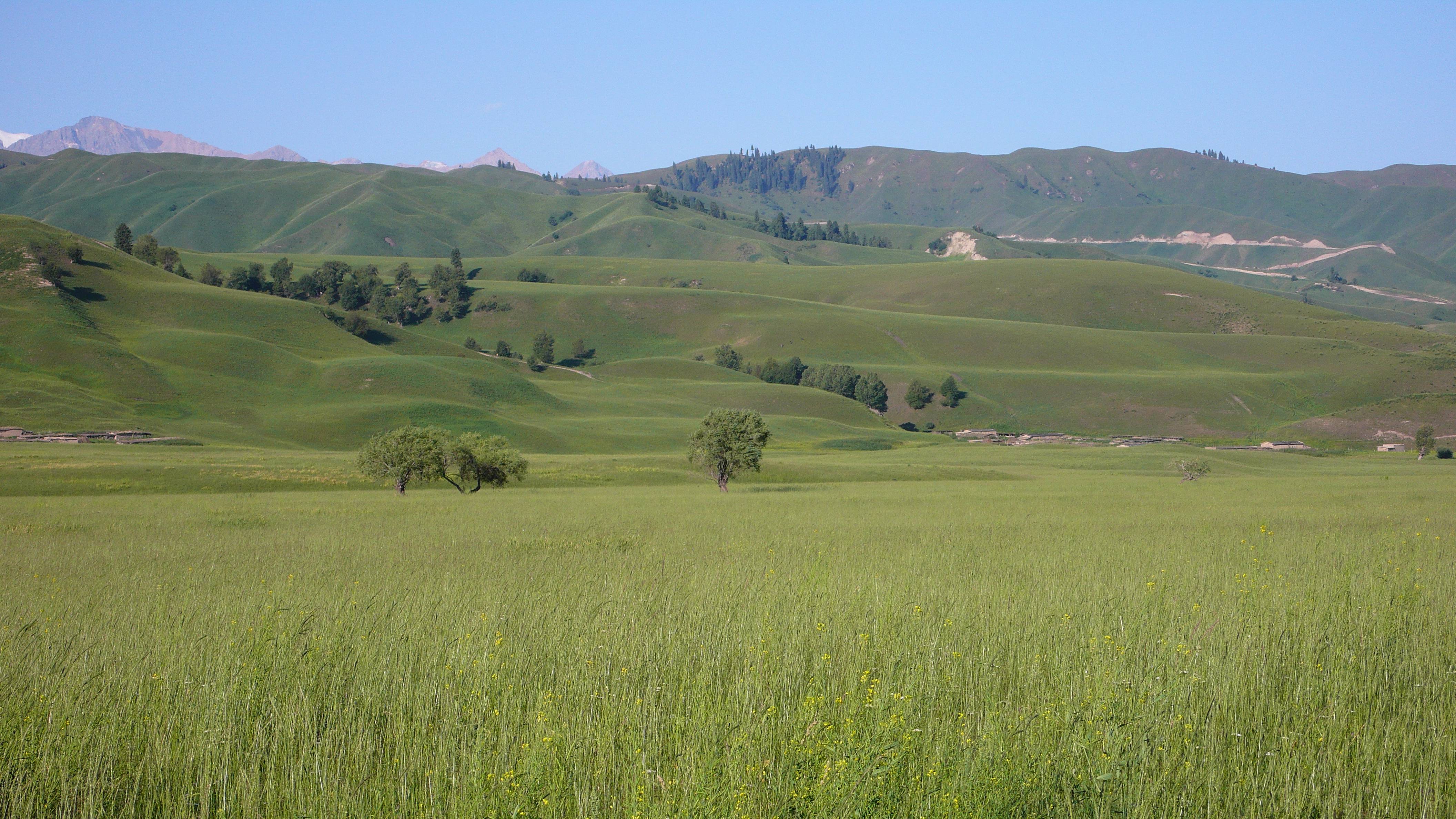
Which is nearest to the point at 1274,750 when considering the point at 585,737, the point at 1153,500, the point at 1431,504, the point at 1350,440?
the point at 585,737

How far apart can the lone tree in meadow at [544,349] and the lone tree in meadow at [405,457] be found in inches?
4839

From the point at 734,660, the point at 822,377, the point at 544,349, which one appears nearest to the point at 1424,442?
the point at 822,377

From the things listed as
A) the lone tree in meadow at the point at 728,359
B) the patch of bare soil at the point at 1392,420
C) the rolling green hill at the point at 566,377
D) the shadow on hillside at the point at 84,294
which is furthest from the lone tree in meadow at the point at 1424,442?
the shadow on hillside at the point at 84,294

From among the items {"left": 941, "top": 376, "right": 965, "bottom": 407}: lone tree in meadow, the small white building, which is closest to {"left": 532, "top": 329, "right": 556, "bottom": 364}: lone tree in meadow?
{"left": 941, "top": 376, "right": 965, "bottom": 407}: lone tree in meadow

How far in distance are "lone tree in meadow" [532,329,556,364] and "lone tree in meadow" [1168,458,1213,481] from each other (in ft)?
422

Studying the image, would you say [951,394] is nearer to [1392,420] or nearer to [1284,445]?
[1284,445]

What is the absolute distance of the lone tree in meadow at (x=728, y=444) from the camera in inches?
2221

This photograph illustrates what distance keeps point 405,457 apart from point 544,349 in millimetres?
131259

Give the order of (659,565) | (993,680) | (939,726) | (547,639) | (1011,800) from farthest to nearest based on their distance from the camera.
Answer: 1. (659,565)
2. (547,639)
3. (993,680)
4. (939,726)
5. (1011,800)

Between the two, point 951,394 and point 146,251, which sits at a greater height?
point 146,251

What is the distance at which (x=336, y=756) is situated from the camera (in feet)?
21.4

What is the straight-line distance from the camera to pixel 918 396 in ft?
529

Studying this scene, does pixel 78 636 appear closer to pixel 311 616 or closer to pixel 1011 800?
pixel 311 616

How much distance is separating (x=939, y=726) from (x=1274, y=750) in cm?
241
